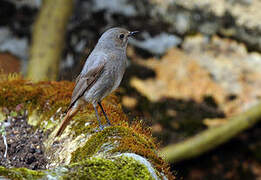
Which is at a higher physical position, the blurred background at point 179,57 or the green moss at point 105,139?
the green moss at point 105,139

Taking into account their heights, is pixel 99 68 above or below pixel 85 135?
above

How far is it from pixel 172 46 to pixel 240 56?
57.2 inches

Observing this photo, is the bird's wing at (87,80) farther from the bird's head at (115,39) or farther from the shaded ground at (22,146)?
the shaded ground at (22,146)

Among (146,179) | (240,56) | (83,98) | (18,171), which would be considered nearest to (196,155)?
(240,56)

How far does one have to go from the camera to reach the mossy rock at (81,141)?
2.12 metres

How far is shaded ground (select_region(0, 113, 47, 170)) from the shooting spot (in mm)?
3119

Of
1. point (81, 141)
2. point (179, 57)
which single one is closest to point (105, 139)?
point (81, 141)

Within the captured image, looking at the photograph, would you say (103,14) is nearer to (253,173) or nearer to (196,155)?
(196,155)

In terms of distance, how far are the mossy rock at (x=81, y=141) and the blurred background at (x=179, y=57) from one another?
2104 millimetres

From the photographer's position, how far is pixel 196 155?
6562mm

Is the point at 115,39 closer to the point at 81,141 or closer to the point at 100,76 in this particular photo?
the point at 100,76

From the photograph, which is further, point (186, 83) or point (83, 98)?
point (186, 83)

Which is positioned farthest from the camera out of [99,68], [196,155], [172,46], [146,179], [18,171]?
[172,46]

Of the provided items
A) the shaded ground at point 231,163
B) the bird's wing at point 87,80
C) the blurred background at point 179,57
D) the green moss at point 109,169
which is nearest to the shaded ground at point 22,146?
the bird's wing at point 87,80
